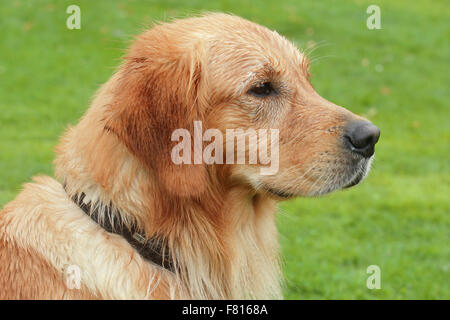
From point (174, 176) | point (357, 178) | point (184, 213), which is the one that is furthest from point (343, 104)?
point (174, 176)

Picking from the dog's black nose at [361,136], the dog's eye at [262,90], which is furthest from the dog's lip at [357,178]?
the dog's eye at [262,90]

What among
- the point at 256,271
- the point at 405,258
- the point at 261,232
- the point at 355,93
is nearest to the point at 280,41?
the point at 261,232

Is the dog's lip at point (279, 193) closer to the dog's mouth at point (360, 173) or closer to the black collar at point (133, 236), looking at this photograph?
the dog's mouth at point (360, 173)

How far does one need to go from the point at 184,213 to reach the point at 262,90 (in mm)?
901

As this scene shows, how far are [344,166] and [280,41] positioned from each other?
92 centimetres

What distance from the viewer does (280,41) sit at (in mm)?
3971

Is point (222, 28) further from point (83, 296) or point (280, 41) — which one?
point (83, 296)

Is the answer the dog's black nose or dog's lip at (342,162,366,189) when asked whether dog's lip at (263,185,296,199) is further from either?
the dog's black nose

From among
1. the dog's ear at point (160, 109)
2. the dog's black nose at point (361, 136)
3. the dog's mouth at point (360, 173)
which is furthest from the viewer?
the dog's mouth at point (360, 173)

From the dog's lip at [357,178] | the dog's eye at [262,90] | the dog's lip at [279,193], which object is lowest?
the dog's lip at [279,193]

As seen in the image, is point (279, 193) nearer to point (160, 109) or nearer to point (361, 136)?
point (361, 136)

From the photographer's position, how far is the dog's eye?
148 inches

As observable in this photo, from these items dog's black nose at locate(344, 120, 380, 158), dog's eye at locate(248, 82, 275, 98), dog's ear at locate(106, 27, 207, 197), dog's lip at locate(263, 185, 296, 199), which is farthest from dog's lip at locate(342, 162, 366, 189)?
dog's ear at locate(106, 27, 207, 197)

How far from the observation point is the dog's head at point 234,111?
346 cm
